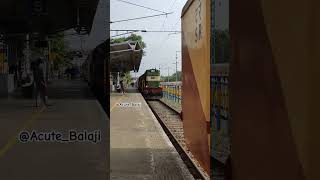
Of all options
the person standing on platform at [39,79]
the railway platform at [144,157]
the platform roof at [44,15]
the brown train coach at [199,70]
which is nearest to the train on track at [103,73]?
the platform roof at [44,15]

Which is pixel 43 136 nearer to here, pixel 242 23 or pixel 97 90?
pixel 242 23

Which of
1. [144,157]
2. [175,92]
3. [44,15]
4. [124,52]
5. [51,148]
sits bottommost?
[144,157]

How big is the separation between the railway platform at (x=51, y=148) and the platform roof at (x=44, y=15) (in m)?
3.59

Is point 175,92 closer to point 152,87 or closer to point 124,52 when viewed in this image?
point 124,52

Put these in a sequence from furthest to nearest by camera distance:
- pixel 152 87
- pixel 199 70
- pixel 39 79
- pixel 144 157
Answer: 1. pixel 152 87
2. pixel 39 79
3. pixel 144 157
4. pixel 199 70

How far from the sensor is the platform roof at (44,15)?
2127cm

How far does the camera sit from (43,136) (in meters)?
13.0

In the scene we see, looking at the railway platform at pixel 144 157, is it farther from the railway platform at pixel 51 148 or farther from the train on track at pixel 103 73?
the train on track at pixel 103 73

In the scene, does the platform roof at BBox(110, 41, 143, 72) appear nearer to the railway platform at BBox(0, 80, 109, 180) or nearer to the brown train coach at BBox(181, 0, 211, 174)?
the railway platform at BBox(0, 80, 109, 180)

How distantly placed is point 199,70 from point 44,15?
1516 cm

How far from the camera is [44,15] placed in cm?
2150

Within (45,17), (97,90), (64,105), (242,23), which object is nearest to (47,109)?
(64,105)

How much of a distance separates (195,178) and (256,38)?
514 centimetres

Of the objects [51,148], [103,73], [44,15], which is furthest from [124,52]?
[51,148]
